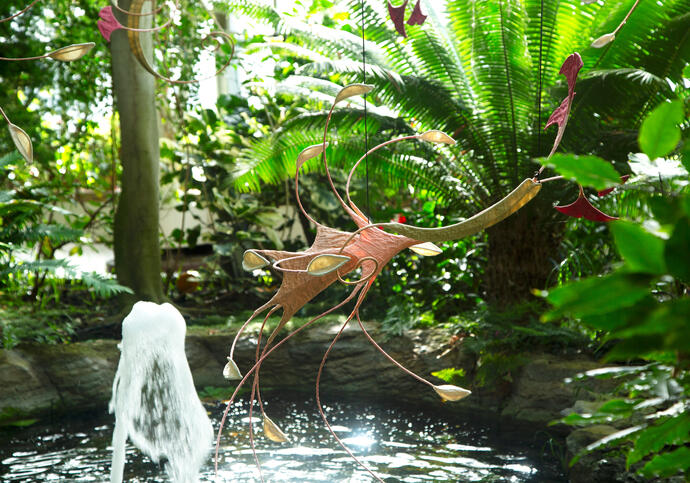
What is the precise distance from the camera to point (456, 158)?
5484mm

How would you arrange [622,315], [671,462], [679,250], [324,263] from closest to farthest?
[679,250] < [622,315] < [671,462] < [324,263]

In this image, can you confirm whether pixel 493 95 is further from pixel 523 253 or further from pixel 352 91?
pixel 352 91

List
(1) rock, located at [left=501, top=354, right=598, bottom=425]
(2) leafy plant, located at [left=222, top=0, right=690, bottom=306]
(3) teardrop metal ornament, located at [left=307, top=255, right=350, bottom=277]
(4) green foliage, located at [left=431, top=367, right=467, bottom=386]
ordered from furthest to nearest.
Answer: (2) leafy plant, located at [left=222, top=0, right=690, bottom=306]
(4) green foliage, located at [left=431, top=367, right=467, bottom=386]
(1) rock, located at [left=501, top=354, right=598, bottom=425]
(3) teardrop metal ornament, located at [left=307, top=255, right=350, bottom=277]

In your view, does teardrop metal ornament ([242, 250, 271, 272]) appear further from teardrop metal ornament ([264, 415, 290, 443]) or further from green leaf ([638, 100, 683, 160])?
green leaf ([638, 100, 683, 160])

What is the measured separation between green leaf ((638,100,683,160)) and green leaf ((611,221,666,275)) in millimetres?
183

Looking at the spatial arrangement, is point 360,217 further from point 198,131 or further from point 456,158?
point 198,131

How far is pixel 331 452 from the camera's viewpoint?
351cm

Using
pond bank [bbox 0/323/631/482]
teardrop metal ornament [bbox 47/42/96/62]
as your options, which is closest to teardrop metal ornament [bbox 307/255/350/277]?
teardrop metal ornament [bbox 47/42/96/62]

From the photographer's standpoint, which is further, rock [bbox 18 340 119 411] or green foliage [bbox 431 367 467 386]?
rock [bbox 18 340 119 411]

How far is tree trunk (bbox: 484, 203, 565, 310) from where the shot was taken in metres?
5.10

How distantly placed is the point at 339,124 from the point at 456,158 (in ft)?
3.27

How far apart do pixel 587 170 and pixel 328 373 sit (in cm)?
466

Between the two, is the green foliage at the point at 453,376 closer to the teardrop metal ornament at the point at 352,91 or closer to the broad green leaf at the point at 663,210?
the teardrop metal ornament at the point at 352,91

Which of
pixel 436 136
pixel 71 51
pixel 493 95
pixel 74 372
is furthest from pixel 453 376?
pixel 71 51
